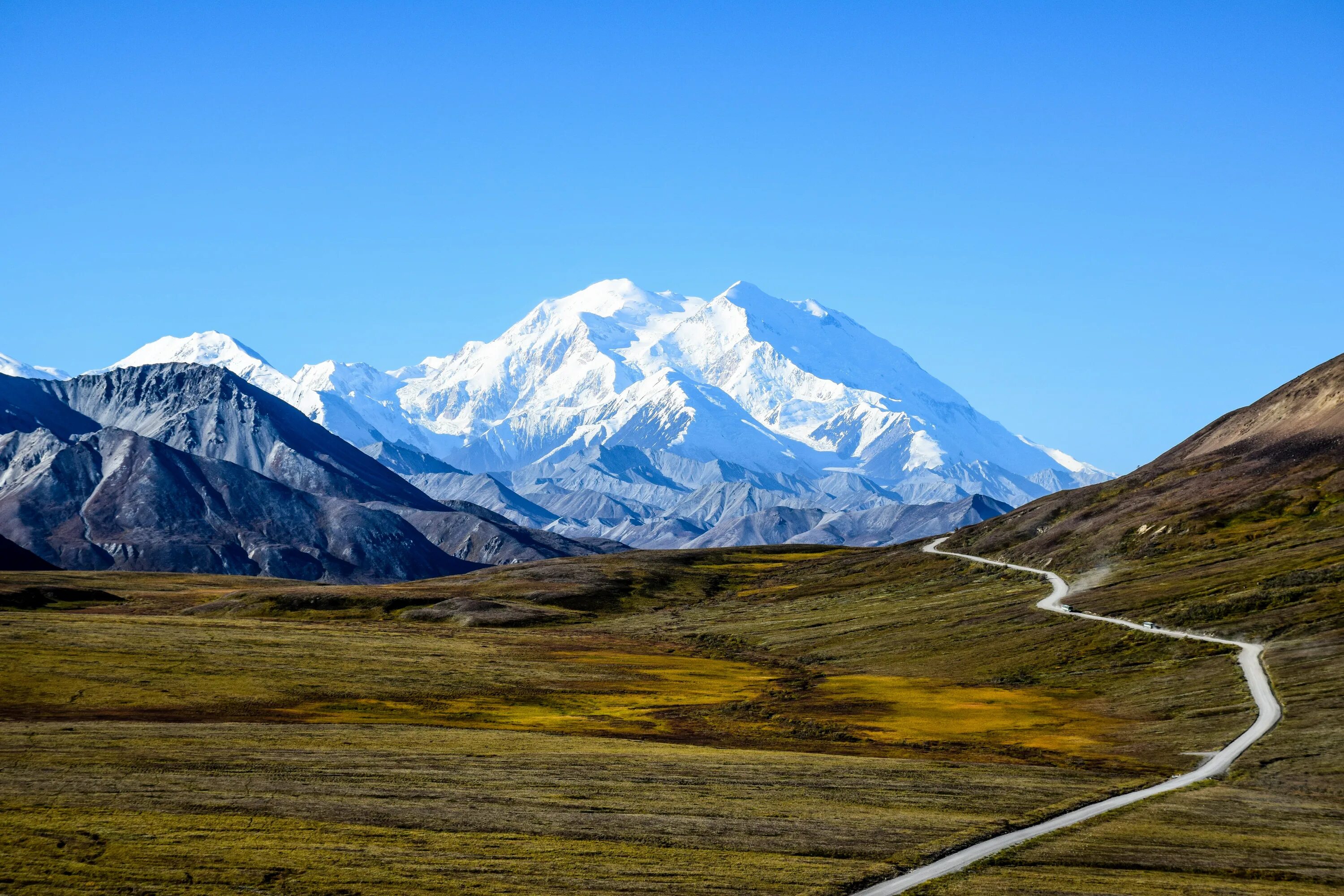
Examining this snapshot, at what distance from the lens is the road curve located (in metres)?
47.0

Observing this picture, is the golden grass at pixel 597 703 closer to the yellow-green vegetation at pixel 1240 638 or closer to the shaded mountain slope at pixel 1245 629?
the shaded mountain slope at pixel 1245 629

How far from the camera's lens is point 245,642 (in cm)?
12838

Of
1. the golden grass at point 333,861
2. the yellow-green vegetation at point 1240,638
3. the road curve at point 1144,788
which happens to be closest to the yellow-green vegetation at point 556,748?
the golden grass at point 333,861

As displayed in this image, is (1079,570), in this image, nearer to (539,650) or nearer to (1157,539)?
(1157,539)

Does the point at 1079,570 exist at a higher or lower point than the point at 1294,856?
higher

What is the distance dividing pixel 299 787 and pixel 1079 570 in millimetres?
141649

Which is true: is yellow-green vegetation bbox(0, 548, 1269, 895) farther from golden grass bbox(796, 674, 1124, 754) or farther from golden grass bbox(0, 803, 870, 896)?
golden grass bbox(796, 674, 1124, 754)

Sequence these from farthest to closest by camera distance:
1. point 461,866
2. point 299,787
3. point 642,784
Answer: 1. point 642,784
2. point 299,787
3. point 461,866

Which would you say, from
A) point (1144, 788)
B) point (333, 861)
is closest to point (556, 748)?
point (333, 861)

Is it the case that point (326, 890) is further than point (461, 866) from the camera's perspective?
No

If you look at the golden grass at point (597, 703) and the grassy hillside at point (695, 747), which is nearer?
the grassy hillside at point (695, 747)

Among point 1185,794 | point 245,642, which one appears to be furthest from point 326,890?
A: point 245,642

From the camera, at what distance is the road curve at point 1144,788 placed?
47.0m

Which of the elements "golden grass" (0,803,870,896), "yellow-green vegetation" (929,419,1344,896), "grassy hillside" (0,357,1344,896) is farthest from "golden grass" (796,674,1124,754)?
"golden grass" (0,803,870,896)
